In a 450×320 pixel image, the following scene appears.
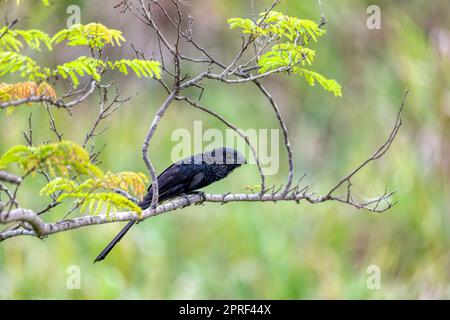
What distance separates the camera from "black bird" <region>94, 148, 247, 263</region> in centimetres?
644

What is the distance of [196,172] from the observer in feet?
21.6

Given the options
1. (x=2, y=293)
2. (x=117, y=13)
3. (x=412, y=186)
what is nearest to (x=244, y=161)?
(x=2, y=293)

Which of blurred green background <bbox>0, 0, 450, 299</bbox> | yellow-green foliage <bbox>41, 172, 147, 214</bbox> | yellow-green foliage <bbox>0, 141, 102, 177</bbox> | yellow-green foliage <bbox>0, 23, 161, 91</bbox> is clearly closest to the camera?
yellow-green foliage <bbox>0, 141, 102, 177</bbox>

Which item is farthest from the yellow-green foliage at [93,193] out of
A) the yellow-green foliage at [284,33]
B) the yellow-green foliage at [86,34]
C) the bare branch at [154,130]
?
the yellow-green foliage at [284,33]

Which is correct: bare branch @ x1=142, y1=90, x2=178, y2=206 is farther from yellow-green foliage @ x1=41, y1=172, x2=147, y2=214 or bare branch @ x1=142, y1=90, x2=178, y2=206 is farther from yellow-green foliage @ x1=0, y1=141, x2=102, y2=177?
yellow-green foliage @ x1=0, y1=141, x2=102, y2=177

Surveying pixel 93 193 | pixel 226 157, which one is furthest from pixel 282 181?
pixel 93 193

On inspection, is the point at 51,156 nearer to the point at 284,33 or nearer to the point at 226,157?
the point at 284,33

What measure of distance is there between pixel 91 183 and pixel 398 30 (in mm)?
9113

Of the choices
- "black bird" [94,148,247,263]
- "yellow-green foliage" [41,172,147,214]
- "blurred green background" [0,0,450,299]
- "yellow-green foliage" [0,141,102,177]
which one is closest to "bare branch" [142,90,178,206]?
"yellow-green foliage" [41,172,147,214]

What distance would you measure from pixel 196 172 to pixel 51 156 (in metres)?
3.14

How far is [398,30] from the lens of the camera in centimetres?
1203

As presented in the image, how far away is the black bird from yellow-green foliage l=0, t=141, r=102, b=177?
9.27ft

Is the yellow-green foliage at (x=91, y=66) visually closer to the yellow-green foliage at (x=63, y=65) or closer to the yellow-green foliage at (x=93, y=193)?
the yellow-green foliage at (x=63, y=65)

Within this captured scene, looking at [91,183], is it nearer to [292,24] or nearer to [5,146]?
[292,24]
